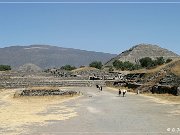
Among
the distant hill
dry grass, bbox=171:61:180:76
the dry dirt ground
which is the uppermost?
the distant hill

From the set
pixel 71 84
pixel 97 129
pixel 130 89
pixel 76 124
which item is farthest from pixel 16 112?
pixel 71 84

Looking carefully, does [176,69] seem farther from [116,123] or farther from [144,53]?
[144,53]

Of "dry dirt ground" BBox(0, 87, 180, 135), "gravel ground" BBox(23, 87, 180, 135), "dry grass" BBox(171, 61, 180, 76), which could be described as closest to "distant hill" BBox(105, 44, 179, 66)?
"dry grass" BBox(171, 61, 180, 76)

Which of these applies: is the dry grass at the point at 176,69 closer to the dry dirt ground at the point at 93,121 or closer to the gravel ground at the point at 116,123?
the dry dirt ground at the point at 93,121

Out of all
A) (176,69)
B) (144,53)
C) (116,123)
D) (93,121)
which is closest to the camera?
(116,123)

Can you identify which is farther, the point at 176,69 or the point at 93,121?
the point at 176,69

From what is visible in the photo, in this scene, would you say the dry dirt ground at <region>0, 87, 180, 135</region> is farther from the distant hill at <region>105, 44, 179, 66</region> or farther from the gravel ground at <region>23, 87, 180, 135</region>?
the distant hill at <region>105, 44, 179, 66</region>

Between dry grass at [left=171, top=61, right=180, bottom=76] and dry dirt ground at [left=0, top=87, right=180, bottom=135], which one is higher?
dry grass at [left=171, top=61, right=180, bottom=76]

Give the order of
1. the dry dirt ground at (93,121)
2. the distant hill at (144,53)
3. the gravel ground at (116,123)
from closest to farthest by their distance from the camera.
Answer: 1. the gravel ground at (116,123)
2. the dry dirt ground at (93,121)
3. the distant hill at (144,53)

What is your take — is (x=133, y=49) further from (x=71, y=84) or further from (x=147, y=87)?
(x=147, y=87)

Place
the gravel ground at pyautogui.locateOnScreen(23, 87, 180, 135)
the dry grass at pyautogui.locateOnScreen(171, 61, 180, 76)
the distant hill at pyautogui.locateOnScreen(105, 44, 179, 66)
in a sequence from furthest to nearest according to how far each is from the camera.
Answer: the distant hill at pyautogui.locateOnScreen(105, 44, 179, 66) < the dry grass at pyautogui.locateOnScreen(171, 61, 180, 76) < the gravel ground at pyautogui.locateOnScreen(23, 87, 180, 135)

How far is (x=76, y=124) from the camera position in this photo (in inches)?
920

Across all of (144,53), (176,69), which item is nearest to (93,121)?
(176,69)

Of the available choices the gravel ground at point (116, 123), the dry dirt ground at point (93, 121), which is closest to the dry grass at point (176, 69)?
the dry dirt ground at point (93, 121)
